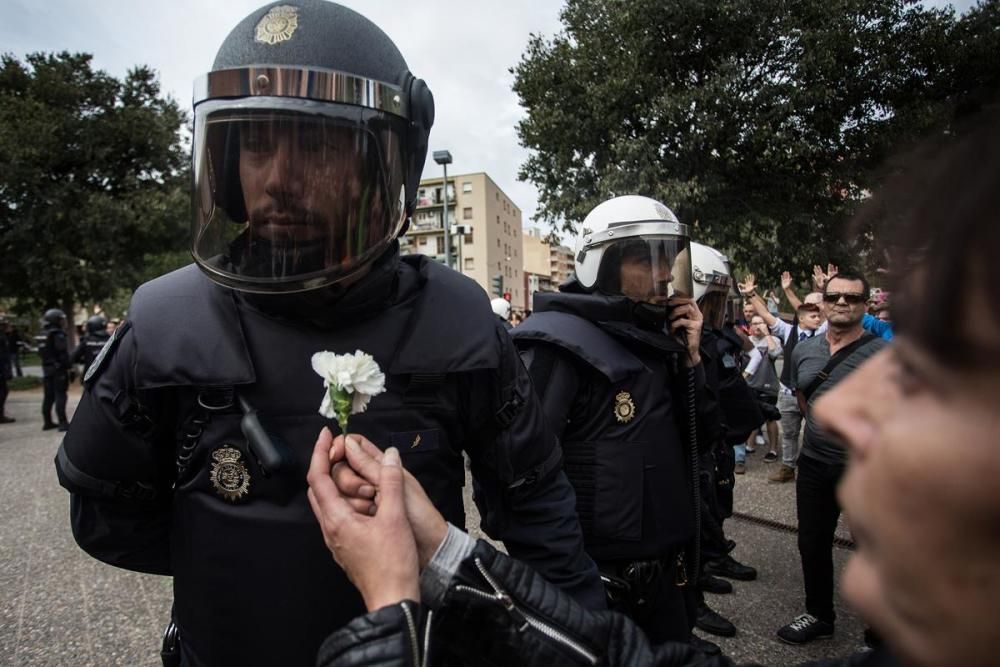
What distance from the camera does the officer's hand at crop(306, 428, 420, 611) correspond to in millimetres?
861

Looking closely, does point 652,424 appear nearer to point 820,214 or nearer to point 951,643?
point 951,643

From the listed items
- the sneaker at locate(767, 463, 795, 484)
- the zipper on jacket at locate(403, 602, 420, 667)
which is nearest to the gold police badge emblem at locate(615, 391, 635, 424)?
the zipper on jacket at locate(403, 602, 420, 667)

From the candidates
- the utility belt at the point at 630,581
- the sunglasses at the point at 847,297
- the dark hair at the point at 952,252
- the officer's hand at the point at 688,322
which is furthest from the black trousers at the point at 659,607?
the sunglasses at the point at 847,297

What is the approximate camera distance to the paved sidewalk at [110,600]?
3.15 meters

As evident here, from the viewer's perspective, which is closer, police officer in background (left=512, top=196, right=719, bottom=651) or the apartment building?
police officer in background (left=512, top=196, right=719, bottom=651)

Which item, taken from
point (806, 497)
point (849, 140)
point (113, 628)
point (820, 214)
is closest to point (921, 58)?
point (849, 140)

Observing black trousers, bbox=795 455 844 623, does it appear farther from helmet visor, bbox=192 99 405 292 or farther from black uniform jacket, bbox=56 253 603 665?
helmet visor, bbox=192 99 405 292

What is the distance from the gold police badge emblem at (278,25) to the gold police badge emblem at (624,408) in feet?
5.28

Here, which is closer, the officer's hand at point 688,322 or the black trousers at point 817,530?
the officer's hand at point 688,322

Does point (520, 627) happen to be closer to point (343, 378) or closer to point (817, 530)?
point (343, 378)

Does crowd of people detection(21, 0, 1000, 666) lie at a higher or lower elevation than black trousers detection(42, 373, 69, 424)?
higher

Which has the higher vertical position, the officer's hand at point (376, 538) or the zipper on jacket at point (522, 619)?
the officer's hand at point (376, 538)

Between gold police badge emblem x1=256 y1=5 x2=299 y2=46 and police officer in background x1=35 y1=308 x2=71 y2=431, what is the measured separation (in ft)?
31.9

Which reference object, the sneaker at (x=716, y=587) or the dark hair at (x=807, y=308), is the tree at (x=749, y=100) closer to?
the dark hair at (x=807, y=308)
